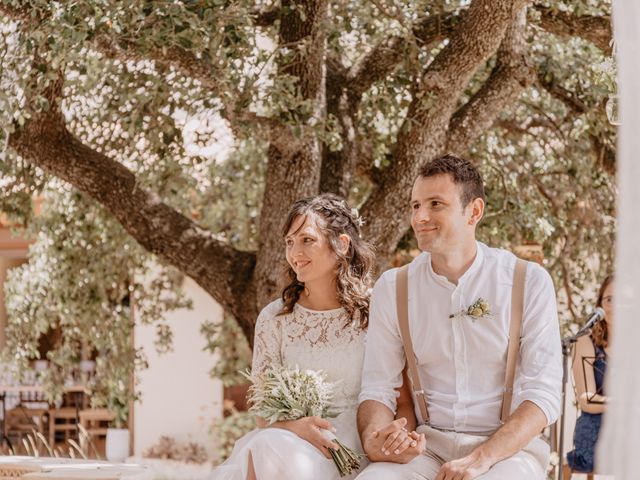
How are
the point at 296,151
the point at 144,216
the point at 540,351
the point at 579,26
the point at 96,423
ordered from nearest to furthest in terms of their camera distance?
1. the point at 540,351
2. the point at 296,151
3. the point at 579,26
4. the point at 144,216
5. the point at 96,423

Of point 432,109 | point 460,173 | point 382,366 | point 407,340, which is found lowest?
point 382,366

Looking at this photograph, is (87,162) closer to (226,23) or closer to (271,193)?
(271,193)

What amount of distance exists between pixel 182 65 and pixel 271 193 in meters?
1.18

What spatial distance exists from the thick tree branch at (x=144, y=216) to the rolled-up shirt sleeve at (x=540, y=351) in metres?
3.16

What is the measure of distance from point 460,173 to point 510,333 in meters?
0.65

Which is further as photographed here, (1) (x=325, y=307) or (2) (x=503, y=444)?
(1) (x=325, y=307)

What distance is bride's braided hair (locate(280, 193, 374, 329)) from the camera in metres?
4.34

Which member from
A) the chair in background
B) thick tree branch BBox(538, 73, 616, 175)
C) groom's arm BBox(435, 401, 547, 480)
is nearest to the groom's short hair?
groom's arm BBox(435, 401, 547, 480)

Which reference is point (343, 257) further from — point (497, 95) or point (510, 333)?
point (497, 95)

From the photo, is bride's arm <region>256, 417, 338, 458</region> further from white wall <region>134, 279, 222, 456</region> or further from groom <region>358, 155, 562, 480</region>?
white wall <region>134, 279, 222, 456</region>

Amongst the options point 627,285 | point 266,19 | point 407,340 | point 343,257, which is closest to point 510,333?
point 407,340

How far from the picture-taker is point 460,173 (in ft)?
12.5

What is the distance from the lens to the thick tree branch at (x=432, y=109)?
5.79m

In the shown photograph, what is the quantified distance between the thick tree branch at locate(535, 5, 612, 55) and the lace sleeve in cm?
325
